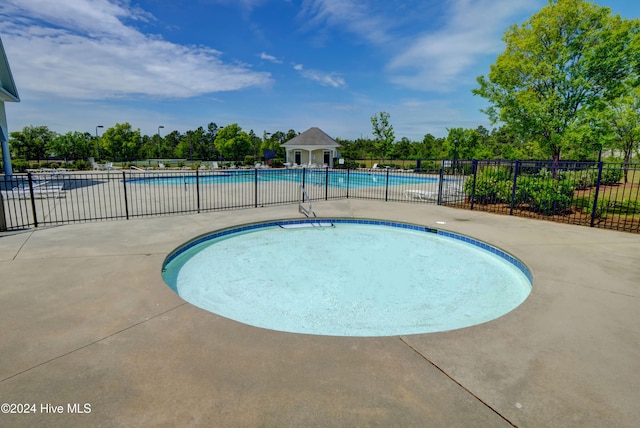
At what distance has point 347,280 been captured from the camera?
5273 mm

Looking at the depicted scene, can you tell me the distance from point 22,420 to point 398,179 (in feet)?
76.4

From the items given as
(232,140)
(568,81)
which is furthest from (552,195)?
(232,140)

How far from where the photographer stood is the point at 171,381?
221cm

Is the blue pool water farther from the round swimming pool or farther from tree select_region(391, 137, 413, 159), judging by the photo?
tree select_region(391, 137, 413, 159)

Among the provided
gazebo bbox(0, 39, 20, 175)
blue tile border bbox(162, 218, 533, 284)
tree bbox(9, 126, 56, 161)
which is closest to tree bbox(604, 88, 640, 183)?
blue tile border bbox(162, 218, 533, 284)

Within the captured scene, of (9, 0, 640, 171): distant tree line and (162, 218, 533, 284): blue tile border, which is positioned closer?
(162, 218, 533, 284): blue tile border

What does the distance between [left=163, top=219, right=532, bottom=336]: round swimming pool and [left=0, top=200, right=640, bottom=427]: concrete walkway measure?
2.68ft

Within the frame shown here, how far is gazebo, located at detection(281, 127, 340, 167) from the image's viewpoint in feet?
116

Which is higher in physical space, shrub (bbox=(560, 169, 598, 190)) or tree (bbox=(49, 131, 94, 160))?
tree (bbox=(49, 131, 94, 160))

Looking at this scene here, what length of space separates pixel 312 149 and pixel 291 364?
33563 mm

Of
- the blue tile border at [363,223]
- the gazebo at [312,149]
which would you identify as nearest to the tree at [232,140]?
the gazebo at [312,149]

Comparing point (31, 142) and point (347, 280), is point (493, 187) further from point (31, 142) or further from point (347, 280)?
point (31, 142)

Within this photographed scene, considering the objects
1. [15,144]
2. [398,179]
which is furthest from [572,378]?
[15,144]

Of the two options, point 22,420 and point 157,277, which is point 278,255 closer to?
point 157,277
